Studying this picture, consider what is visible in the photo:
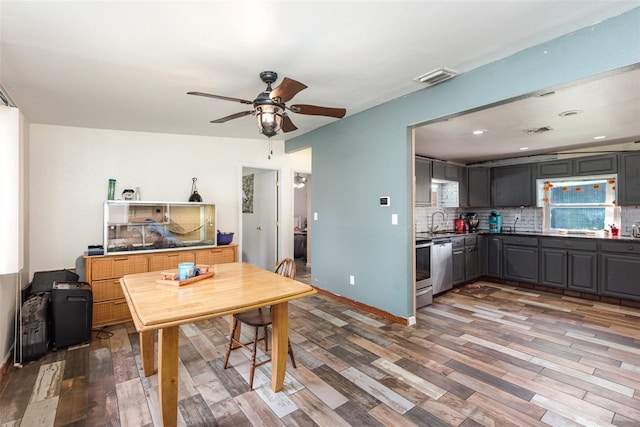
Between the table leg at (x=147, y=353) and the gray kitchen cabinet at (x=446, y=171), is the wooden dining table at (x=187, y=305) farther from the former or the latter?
the gray kitchen cabinet at (x=446, y=171)

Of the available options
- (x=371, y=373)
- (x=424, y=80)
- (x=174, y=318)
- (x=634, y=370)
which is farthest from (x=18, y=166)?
(x=634, y=370)

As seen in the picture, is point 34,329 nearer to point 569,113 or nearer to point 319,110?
point 319,110

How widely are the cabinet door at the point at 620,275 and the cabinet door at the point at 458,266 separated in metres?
1.74

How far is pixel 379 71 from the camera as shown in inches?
101

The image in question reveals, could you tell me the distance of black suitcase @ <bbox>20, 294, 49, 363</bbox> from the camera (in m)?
2.56

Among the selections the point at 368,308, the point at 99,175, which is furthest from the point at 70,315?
the point at 368,308

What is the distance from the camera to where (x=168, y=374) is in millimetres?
1668

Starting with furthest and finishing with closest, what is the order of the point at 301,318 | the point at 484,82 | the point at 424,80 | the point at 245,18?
the point at 301,318 → the point at 424,80 → the point at 484,82 → the point at 245,18

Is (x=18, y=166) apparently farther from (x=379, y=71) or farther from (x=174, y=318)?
(x=379, y=71)

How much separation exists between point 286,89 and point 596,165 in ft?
16.4

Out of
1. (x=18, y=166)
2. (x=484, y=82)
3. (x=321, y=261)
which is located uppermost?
(x=484, y=82)

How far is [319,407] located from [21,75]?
11.4 ft

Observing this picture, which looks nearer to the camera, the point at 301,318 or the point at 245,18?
the point at 245,18

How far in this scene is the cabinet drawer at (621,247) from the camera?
12.7 feet
